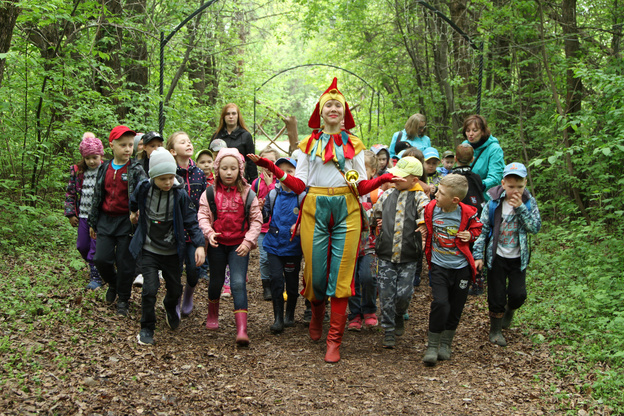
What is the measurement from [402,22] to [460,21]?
2863mm

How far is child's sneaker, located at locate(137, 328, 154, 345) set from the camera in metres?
5.00

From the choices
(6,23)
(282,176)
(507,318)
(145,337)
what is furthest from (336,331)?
(6,23)

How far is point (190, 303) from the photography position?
6.32 metres

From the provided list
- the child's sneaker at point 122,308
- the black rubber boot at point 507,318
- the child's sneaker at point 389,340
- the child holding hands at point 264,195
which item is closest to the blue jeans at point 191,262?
the child's sneaker at point 122,308

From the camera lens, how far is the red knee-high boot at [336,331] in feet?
16.4

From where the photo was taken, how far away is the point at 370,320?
621 centimetres

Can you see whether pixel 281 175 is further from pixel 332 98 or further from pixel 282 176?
pixel 332 98

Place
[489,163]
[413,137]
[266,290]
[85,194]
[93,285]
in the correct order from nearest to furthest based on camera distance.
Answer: [93,285], [85,194], [489,163], [266,290], [413,137]

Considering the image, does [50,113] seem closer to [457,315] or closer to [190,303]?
[190,303]

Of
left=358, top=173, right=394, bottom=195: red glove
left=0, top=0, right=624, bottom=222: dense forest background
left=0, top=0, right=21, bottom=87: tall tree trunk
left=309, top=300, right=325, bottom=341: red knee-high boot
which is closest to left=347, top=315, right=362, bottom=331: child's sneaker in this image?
left=309, top=300, right=325, bottom=341: red knee-high boot

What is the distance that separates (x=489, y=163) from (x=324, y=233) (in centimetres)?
284

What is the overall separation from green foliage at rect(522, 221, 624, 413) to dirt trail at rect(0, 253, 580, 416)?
1.04 ft

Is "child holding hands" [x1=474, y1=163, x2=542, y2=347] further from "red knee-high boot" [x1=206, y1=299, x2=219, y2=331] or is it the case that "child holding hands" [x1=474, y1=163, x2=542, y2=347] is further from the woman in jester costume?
"red knee-high boot" [x1=206, y1=299, x2=219, y2=331]

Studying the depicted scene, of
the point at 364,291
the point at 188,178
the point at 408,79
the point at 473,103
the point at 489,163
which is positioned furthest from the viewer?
the point at 408,79
